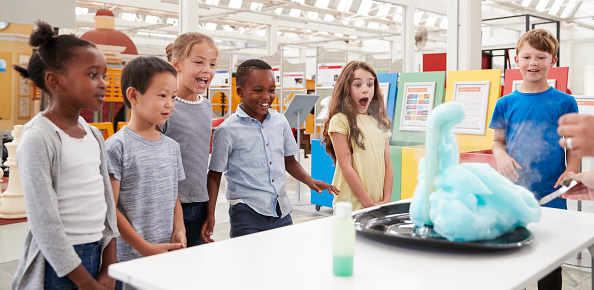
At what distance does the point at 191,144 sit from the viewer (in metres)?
1.90

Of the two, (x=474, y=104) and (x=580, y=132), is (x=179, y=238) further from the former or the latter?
(x=474, y=104)

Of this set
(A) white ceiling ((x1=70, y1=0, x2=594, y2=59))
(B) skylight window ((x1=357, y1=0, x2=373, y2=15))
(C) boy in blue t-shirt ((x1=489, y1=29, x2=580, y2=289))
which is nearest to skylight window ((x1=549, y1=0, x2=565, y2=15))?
(A) white ceiling ((x1=70, y1=0, x2=594, y2=59))

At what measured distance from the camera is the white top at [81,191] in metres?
1.36

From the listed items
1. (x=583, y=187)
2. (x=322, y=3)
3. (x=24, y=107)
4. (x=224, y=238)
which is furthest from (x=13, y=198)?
(x=322, y=3)

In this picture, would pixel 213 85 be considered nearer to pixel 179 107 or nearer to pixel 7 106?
pixel 7 106

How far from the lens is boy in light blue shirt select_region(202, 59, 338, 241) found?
1970 millimetres

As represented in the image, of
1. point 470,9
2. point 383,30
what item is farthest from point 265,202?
point 383,30

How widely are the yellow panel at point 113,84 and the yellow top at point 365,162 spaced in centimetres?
347

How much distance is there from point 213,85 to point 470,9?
6646 mm

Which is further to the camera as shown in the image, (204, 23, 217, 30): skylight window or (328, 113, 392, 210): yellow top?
(204, 23, 217, 30): skylight window

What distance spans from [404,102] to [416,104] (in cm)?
14

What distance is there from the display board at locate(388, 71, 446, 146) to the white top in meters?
3.24

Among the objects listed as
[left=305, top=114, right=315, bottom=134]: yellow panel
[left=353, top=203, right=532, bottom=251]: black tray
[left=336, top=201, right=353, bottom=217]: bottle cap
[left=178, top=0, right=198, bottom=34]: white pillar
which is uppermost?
[left=178, top=0, right=198, bottom=34]: white pillar

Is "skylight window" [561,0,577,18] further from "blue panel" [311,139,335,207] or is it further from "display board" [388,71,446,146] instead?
"blue panel" [311,139,335,207]
